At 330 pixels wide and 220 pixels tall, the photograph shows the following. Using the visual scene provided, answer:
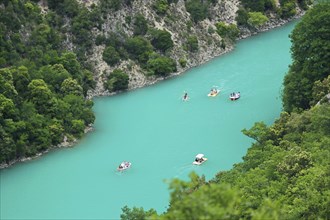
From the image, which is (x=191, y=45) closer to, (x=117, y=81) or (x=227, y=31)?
(x=227, y=31)

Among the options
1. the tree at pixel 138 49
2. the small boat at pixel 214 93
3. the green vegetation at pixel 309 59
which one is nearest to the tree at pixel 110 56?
the tree at pixel 138 49

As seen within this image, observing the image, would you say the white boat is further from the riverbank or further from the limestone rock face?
the limestone rock face

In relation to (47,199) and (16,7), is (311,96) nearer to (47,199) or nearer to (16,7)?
(47,199)

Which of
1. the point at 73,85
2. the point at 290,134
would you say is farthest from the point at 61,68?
the point at 290,134

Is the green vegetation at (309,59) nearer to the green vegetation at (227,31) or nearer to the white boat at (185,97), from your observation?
the white boat at (185,97)

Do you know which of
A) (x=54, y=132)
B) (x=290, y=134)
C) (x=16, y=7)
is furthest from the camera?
(x=16, y=7)

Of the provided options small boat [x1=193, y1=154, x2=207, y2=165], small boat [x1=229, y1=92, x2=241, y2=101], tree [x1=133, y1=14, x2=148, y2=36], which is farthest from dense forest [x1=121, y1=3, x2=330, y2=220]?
tree [x1=133, y1=14, x2=148, y2=36]
